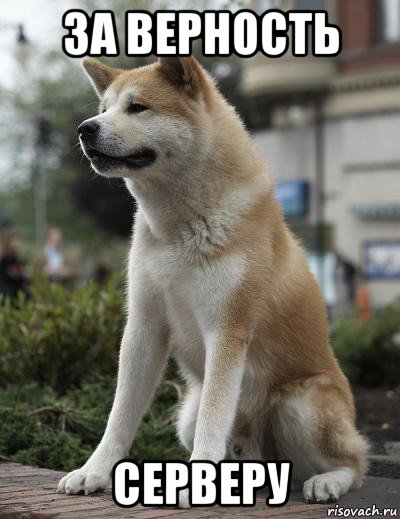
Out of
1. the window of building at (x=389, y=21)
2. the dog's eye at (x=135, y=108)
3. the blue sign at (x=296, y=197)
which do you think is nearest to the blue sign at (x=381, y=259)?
the blue sign at (x=296, y=197)

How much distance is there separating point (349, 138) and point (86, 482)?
938 inches

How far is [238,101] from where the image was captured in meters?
34.5

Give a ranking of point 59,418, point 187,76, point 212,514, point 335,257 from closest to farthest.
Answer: point 212,514 → point 187,76 → point 59,418 → point 335,257

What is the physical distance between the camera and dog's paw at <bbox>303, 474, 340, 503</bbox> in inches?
185

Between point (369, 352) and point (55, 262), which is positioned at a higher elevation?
point (369, 352)

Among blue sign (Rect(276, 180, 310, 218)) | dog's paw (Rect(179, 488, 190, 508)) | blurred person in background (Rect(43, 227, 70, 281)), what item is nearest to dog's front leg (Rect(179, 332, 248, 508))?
dog's paw (Rect(179, 488, 190, 508))

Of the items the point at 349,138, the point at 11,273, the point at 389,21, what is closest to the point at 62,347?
the point at 11,273

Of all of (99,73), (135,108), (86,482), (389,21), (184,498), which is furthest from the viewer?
(389,21)

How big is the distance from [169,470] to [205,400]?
41 cm

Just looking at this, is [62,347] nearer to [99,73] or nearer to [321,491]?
[99,73]

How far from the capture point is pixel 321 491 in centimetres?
470

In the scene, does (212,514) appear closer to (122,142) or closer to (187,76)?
(122,142)

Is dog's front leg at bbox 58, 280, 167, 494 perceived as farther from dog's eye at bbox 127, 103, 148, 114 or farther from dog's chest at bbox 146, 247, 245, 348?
dog's eye at bbox 127, 103, 148, 114

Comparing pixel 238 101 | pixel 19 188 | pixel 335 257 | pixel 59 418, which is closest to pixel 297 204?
pixel 335 257
